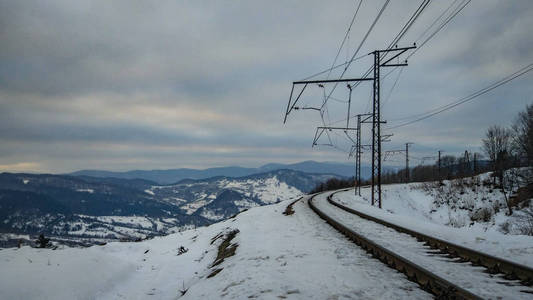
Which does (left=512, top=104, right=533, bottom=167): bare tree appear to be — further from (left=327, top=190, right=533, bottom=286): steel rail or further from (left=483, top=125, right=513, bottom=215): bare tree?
(left=327, top=190, right=533, bottom=286): steel rail

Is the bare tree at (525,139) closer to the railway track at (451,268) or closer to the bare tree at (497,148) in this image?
the bare tree at (497,148)

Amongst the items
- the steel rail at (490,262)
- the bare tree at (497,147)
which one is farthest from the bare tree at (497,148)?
the steel rail at (490,262)

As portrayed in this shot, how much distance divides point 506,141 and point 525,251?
53.9 meters

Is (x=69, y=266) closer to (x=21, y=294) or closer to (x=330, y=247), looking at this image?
(x=21, y=294)

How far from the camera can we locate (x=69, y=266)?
10898 millimetres

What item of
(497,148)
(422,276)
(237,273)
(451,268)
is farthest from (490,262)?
(497,148)

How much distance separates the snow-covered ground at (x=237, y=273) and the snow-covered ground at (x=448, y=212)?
4593 mm

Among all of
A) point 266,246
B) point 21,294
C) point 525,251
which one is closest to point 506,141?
point 525,251

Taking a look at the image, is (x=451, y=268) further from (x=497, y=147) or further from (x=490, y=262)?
(x=497, y=147)

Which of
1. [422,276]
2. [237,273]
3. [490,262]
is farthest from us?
[237,273]

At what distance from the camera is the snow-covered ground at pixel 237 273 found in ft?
19.8

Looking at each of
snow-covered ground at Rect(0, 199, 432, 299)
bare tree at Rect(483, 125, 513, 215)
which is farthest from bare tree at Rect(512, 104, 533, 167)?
snow-covered ground at Rect(0, 199, 432, 299)

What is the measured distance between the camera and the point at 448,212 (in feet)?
117

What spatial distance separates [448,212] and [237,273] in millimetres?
36545
